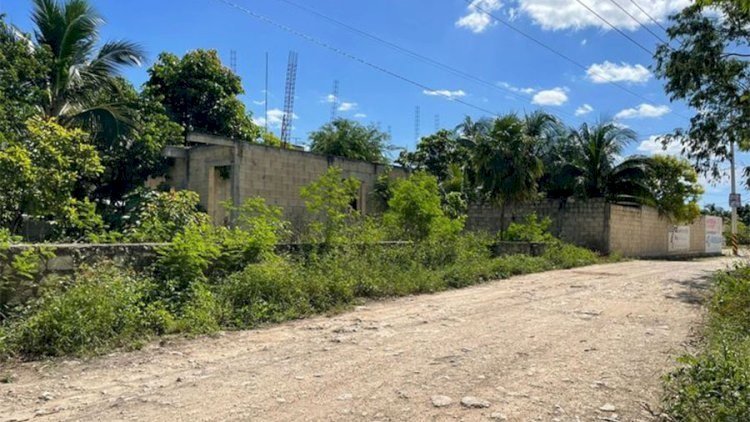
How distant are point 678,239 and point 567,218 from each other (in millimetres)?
9308

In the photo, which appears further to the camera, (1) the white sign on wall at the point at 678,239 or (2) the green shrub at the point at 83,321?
(1) the white sign on wall at the point at 678,239

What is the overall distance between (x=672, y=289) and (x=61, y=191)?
11638 millimetres

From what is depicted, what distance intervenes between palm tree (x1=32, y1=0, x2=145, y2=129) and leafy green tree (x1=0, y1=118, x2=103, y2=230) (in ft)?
27.2

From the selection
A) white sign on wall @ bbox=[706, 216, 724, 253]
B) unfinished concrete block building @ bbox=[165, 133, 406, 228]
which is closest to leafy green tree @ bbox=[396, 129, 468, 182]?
unfinished concrete block building @ bbox=[165, 133, 406, 228]

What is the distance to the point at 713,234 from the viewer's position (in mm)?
30516

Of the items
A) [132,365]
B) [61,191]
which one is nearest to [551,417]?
[132,365]

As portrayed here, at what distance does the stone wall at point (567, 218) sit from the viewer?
20969 mm

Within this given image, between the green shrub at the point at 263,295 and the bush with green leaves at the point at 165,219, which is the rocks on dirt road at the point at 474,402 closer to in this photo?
the green shrub at the point at 263,295

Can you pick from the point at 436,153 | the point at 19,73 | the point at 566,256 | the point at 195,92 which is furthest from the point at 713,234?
the point at 19,73

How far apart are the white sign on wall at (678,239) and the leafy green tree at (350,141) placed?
15.0m

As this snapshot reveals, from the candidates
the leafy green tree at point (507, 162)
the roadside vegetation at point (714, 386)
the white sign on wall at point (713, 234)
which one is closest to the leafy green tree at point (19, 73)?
the leafy green tree at point (507, 162)

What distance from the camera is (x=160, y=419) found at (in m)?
3.50

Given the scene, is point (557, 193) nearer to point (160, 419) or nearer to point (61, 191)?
point (61, 191)

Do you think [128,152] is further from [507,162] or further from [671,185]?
[671,185]
